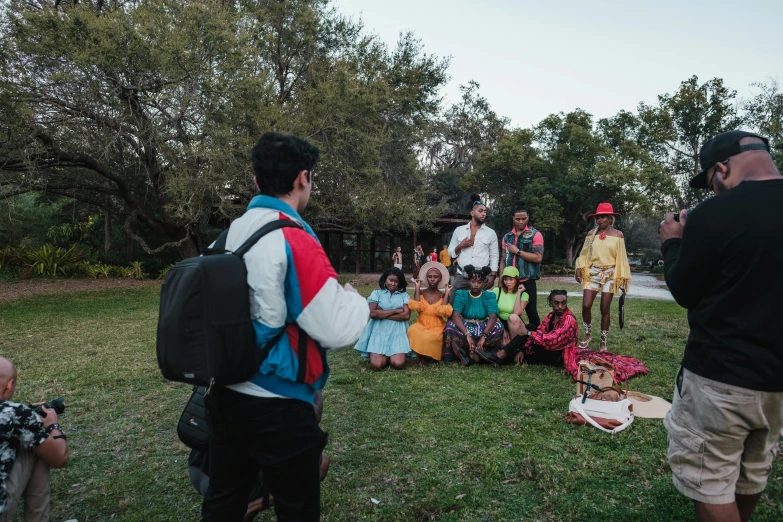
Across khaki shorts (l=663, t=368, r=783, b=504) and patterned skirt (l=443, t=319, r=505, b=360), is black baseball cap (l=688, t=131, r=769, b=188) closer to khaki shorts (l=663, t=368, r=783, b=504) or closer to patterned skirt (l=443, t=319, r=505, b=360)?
khaki shorts (l=663, t=368, r=783, b=504)

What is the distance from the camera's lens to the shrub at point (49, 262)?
17087 millimetres

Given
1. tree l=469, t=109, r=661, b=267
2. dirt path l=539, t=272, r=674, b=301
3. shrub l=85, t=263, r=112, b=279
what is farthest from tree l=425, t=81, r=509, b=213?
shrub l=85, t=263, r=112, b=279

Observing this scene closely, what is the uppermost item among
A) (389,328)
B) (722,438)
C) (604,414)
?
(722,438)

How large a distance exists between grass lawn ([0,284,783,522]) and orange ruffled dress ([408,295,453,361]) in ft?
0.85

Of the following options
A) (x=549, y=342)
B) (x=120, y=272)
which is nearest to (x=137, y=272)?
(x=120, y=272)

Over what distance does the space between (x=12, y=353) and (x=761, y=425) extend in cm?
832

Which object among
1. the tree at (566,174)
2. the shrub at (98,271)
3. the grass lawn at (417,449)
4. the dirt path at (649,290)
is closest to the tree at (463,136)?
the tree at (566,174)

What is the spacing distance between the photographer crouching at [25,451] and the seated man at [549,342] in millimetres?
4591

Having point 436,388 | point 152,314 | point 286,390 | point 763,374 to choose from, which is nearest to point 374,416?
point 436,388

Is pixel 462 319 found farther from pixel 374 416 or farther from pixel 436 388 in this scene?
pixel 374 416

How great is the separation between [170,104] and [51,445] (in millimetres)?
10273

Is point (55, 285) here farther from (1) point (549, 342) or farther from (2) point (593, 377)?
(2) point (593, 377)

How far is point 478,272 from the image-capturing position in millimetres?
6461

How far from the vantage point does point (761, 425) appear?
6.05 feet
